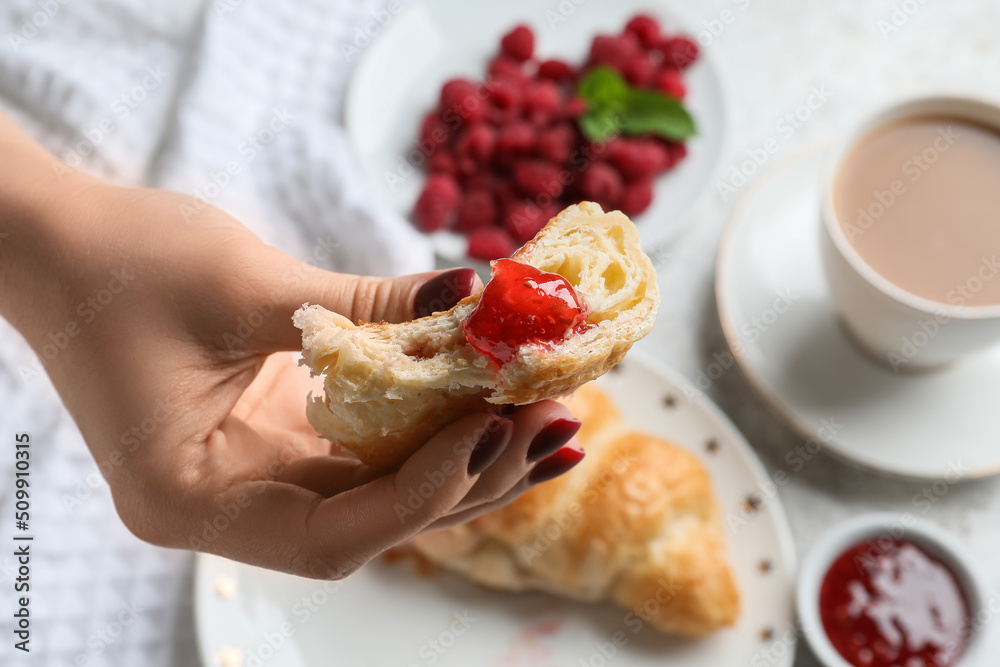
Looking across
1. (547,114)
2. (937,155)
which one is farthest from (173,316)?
(937,155)

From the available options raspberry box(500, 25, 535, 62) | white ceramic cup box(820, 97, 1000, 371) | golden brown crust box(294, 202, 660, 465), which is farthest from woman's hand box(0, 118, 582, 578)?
raspberry box(500, 25, 535, 62)

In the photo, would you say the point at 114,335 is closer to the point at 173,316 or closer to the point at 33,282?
the point at 173,316

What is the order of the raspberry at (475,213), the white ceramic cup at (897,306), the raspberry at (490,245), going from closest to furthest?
1. the white ceramic cup at (897,306)
2. the raspberry at (490,245)
3. the raspberry at (475,213)

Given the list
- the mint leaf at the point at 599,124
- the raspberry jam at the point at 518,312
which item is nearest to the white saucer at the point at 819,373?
the mint leaf at the point at 599,124

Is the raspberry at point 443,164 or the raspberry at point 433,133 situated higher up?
the raspberry at point 433,133

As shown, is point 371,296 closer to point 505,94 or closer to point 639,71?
point 505,94

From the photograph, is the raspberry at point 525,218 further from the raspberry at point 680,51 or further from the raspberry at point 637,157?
the raspberry at point 680,51

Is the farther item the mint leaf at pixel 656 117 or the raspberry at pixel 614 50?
the raspberry at pixel 614 50

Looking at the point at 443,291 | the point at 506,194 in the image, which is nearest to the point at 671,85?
the point at 506,194
